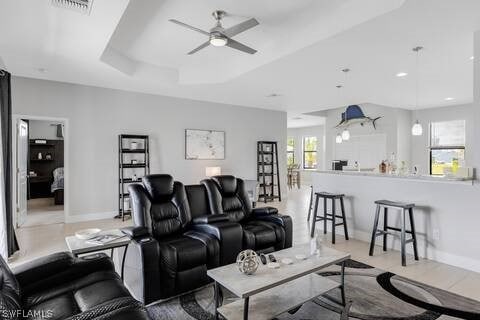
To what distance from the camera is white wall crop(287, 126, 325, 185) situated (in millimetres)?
12281

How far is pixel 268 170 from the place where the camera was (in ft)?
27.9

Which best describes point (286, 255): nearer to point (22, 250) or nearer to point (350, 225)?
point (350, 225)

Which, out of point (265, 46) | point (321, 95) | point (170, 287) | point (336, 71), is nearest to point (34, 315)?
point (170, 287)

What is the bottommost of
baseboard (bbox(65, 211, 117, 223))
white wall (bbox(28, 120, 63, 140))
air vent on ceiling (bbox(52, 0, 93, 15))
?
baseboard (bbox(65, 211, 117, 223))

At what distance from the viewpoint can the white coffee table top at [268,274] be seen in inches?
75.7

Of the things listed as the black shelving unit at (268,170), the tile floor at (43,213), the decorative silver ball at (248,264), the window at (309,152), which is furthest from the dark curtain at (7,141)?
the window at (309,152)

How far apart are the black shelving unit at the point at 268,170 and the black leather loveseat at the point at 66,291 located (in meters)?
6.25

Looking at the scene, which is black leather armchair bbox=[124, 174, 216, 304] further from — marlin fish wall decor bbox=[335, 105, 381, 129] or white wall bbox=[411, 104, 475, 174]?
A: white wall bbox=[411, 104, 475, 174]

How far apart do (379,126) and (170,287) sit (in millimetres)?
7857

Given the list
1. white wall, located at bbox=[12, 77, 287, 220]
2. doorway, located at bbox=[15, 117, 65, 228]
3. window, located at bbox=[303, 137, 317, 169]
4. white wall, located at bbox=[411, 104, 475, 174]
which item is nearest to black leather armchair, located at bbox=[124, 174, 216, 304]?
white wall, located at bbox=[12, 77, 287, 220]

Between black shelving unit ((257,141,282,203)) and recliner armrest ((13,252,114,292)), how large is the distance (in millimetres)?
→ 6149

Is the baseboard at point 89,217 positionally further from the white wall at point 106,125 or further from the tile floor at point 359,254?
the tile floor at point 359,254

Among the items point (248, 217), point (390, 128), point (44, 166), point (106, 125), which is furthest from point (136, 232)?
point (44, 166)

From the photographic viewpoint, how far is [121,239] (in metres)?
2.48
